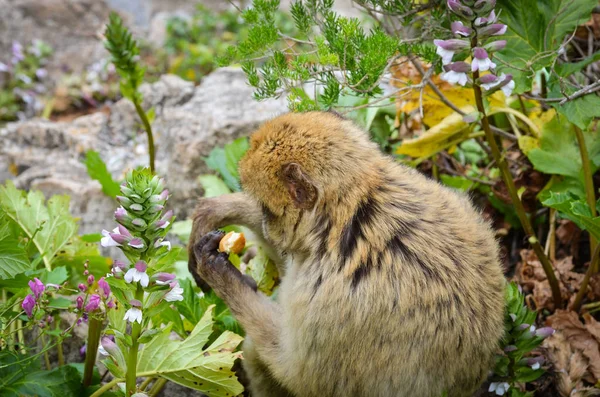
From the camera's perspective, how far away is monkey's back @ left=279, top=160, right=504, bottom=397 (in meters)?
2.69

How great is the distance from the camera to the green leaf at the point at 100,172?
13.9 ft

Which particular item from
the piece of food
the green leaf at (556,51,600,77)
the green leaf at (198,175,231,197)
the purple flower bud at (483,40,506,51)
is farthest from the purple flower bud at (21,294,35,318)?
the green leaf at (556,51,600,77)

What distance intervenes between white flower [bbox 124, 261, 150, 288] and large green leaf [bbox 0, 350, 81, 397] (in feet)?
1.93

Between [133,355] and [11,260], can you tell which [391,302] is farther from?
[11,260]

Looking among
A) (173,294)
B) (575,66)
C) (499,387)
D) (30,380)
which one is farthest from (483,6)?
(30,380)

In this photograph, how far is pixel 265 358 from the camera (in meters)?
2.99

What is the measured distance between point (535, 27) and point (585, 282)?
116 cm

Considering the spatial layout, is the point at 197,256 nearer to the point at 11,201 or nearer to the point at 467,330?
the point at 11,201

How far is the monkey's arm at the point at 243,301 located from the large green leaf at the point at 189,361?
0.26m

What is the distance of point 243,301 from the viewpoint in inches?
120

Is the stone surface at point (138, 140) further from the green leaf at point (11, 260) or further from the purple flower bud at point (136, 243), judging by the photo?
the purple flower bud at point (136, 243)

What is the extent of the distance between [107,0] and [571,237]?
639 centimetres

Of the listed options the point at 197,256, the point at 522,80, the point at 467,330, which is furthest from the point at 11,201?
the point at 522,80

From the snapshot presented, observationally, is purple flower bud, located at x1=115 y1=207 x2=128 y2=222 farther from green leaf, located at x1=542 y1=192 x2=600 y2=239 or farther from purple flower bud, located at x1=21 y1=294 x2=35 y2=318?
green leaf, located at x1=542 y1=192 x2=600 y2=239
